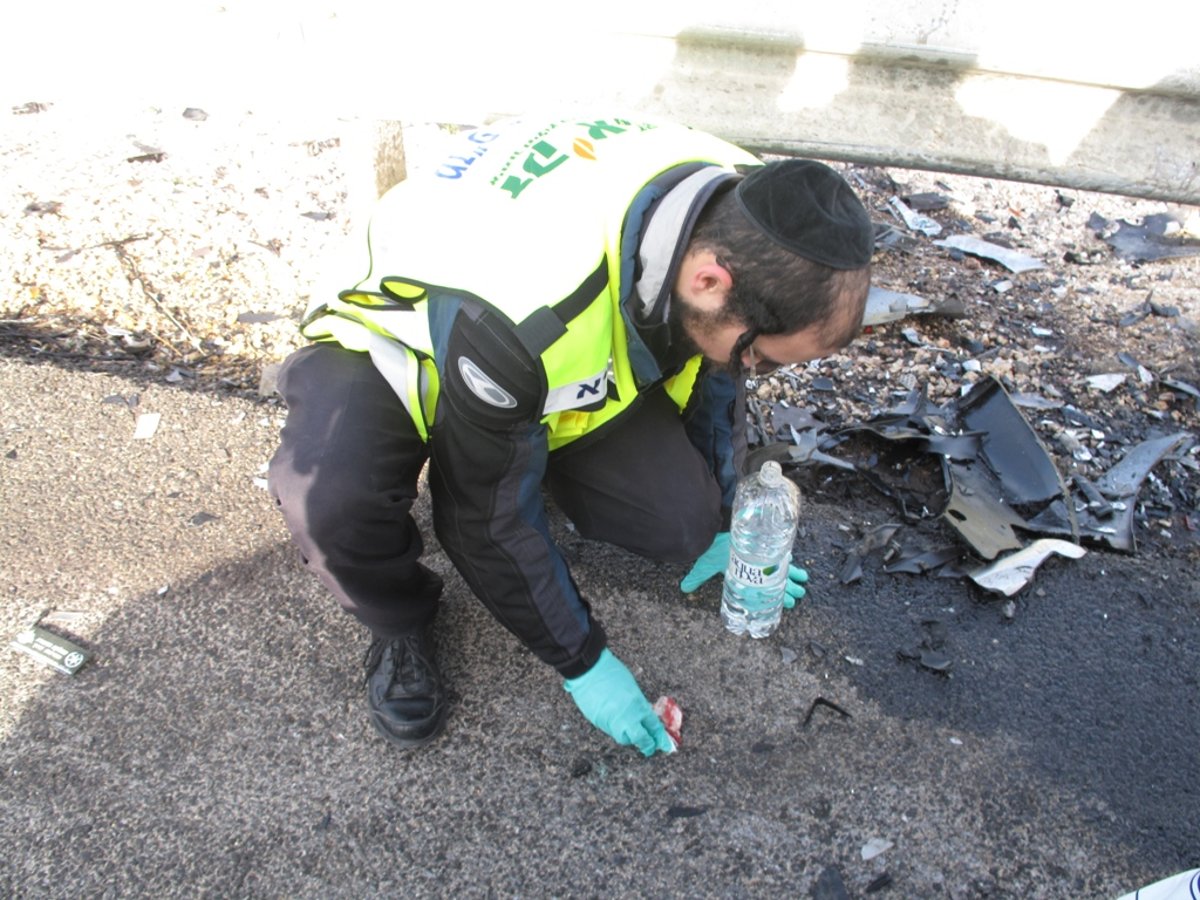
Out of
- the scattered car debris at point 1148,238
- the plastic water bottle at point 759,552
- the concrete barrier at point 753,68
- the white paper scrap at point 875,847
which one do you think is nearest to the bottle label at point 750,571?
the plastic water bottle at point 759,552

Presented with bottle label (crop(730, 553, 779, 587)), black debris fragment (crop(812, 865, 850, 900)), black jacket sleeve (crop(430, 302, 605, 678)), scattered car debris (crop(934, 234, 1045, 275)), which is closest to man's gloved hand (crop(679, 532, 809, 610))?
bottle label (crop(730, 553, 779, 587))

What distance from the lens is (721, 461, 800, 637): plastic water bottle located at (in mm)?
2371

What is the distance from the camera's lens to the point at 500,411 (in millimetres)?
1882

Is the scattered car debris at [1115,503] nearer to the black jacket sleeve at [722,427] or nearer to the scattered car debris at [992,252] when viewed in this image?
the black jacket sleeve at [722,427]

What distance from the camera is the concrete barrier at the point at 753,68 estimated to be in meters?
2.49

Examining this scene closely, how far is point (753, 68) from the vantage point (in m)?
2.62

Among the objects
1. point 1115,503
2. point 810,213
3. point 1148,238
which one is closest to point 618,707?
point 810,213

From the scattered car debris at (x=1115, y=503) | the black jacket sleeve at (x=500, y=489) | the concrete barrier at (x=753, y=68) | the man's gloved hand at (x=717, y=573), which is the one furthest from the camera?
the scattered car debris at (x=1115, y=503)

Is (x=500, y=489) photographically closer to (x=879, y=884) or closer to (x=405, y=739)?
(x=405, y=739)

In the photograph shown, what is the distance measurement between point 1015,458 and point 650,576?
1.32 metres

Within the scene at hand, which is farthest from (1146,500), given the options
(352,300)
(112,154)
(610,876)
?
(112,154)

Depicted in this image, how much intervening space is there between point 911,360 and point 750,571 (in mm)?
1558

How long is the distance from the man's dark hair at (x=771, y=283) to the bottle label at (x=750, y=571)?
0.73 m

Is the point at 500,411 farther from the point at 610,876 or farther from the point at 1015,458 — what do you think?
the point at 1015,458
